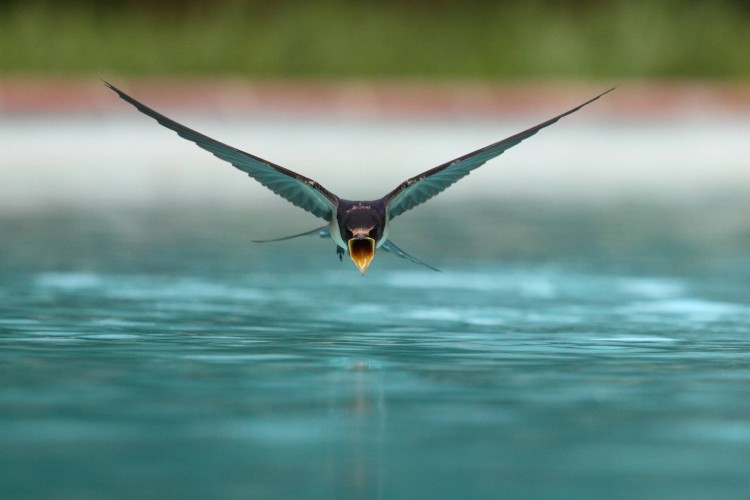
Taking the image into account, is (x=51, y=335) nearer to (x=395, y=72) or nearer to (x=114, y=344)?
(x=114, y=344)

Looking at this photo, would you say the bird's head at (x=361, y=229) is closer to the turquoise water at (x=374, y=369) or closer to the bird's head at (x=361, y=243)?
the bird's head at (x=361, y=243)

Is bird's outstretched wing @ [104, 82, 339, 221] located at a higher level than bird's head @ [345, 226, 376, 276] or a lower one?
higher

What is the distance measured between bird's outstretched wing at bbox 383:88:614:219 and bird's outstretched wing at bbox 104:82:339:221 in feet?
0.87

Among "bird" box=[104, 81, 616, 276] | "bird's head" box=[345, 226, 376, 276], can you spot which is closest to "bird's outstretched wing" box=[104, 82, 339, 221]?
"bird" box=[104, 81, 616, 276]

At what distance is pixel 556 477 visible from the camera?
179 inches

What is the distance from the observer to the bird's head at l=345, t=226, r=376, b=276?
21.6 feet

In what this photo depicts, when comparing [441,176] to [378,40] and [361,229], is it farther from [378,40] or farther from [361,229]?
[378,40]

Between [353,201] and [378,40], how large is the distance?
1663 cm

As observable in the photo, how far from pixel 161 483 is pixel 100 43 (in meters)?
19.5

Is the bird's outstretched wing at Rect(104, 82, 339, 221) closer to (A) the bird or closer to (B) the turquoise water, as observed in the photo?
(A) the bird

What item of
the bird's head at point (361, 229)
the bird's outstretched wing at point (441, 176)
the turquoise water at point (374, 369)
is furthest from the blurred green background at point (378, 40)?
the bird's head at point (361, 229)

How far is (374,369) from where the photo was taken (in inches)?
253

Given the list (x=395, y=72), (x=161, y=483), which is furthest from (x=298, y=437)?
(x=395, y=72)

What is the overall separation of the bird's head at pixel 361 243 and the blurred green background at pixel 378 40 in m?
16.2
